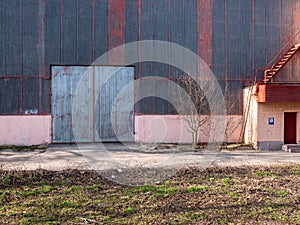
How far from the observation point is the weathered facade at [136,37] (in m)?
17.8

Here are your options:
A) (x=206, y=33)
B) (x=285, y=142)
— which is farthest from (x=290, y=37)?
(x=285, y=142)

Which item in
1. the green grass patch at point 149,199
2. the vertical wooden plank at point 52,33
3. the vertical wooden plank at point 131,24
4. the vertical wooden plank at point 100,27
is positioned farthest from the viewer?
the vertical wooden plank at point 131,24

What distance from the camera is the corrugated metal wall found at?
17750 mm

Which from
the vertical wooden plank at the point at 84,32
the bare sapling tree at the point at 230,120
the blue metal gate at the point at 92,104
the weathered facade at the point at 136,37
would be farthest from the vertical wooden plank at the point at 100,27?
the bare sapling tree at the point at 230,120

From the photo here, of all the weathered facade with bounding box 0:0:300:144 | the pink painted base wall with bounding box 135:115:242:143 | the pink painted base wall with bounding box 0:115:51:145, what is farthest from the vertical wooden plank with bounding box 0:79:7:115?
the pink painted base wall with bounding box 135:115:242:143

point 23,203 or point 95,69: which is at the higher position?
point 95,69

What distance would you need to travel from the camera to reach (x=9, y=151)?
16.0 m

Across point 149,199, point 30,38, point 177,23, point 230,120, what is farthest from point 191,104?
point 149,199

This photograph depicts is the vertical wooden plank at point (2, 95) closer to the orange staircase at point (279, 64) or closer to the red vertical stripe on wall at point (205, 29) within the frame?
the red vertical stripe on wall at point (205, 29)

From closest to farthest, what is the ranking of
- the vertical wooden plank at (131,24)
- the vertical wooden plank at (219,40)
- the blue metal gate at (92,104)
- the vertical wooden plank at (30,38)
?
the vertical wooden plank at (30,38)
the blue metal gate at (92,104)
the vertical wooden plank at (131,24)
the vertical wooden plank at (219,40)

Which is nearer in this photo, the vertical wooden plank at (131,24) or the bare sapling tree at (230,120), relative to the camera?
the vertical wooden plank at (131,24)

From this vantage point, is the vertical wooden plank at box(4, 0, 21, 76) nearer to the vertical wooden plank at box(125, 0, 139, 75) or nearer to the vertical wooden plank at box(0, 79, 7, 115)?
the vertical wooden plank at box(0, 79, 7, 115)

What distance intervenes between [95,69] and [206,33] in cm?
679

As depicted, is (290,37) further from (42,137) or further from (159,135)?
(42,137)
